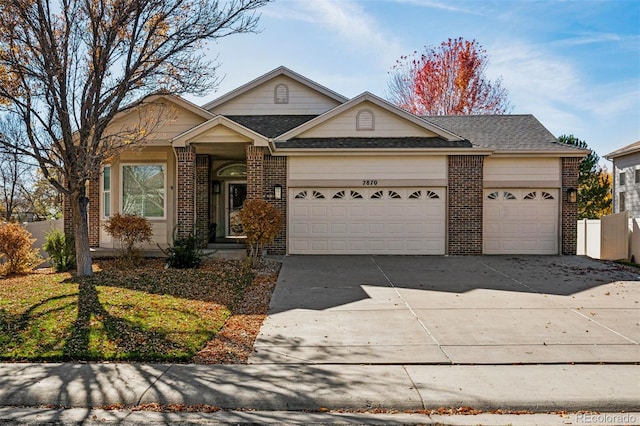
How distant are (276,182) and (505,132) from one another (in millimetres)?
8720

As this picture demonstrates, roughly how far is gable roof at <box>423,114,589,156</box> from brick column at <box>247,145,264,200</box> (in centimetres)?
722

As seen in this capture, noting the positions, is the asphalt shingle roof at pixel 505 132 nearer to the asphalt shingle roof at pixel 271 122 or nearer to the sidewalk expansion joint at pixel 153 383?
the asphalt shingle roof at pixel 271 122

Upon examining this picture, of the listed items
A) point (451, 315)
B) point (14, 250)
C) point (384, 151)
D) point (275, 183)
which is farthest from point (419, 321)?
point (14, 250)

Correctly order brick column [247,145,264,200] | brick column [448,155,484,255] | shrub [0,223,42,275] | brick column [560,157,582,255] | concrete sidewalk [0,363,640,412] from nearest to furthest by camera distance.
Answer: concrete sidewalk [0,363,640,412] < shrub [0,223,42,275] < brick column [247,145,264,200] < brick column [448,155,484,255] < brick column [560,157,582,255]

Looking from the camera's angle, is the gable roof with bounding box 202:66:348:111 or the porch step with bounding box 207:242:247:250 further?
the gable roof with bounding box 202:66:348:111

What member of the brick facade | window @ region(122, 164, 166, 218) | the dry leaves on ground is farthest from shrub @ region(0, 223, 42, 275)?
the brick facade

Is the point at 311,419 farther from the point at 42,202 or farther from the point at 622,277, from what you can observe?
the point at 42,202

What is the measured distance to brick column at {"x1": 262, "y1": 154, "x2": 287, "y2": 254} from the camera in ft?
47.6

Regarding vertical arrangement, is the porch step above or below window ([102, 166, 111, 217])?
below

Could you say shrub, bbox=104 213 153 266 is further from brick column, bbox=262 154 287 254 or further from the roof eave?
the roof eave

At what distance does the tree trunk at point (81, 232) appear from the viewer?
10.6 m

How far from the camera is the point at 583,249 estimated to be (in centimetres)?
1633

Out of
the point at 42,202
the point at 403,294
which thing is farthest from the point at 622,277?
the point at 42,202

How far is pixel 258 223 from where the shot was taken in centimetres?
1229
